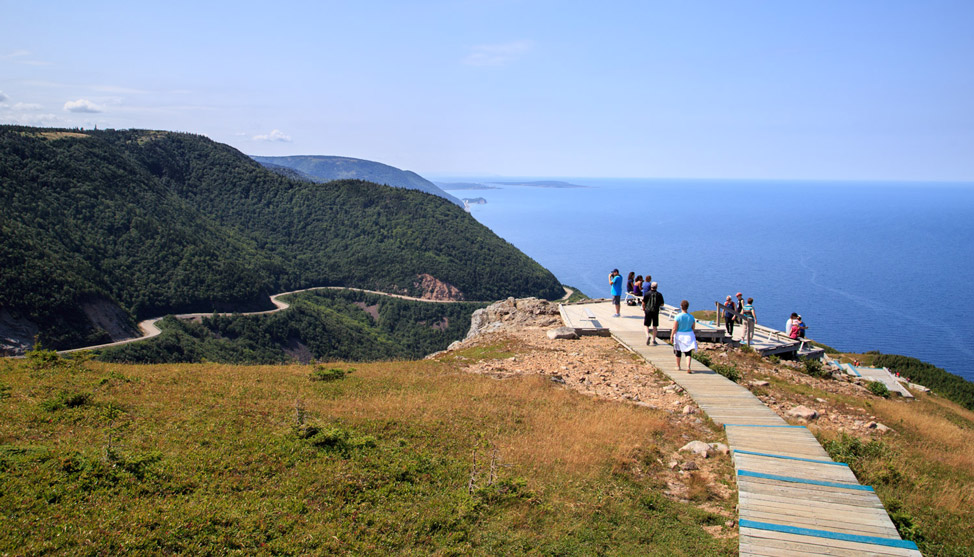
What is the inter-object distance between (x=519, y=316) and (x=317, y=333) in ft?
191

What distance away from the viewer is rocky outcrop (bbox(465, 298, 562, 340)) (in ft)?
67.6

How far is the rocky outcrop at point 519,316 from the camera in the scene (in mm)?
20594

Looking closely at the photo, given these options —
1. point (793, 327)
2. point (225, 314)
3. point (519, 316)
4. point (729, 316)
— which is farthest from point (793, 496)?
point (225, 314)

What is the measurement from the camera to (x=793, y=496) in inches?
274

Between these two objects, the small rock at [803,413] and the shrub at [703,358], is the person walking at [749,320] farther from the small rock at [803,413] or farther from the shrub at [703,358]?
the small rock at [803,413]

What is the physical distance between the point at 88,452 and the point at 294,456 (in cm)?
266

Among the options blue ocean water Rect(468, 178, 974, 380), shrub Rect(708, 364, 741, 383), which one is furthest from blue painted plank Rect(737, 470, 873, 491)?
blue ocean water Rect(468, 178, 974, 380)

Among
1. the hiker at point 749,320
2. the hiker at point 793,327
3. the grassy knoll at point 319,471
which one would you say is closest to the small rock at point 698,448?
the grassy knoll at point 319,471

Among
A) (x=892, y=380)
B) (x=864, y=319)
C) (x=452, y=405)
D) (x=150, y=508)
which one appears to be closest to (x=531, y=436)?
(x=452, y=405)

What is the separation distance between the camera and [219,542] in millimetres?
5629

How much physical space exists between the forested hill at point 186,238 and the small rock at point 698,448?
66217mm

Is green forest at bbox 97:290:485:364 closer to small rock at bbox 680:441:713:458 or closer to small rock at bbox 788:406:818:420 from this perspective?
small rock at bbox 788:406:818:420

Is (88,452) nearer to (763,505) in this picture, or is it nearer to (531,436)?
(531,436)

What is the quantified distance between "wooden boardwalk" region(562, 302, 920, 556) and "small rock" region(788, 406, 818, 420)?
1.09 meters
